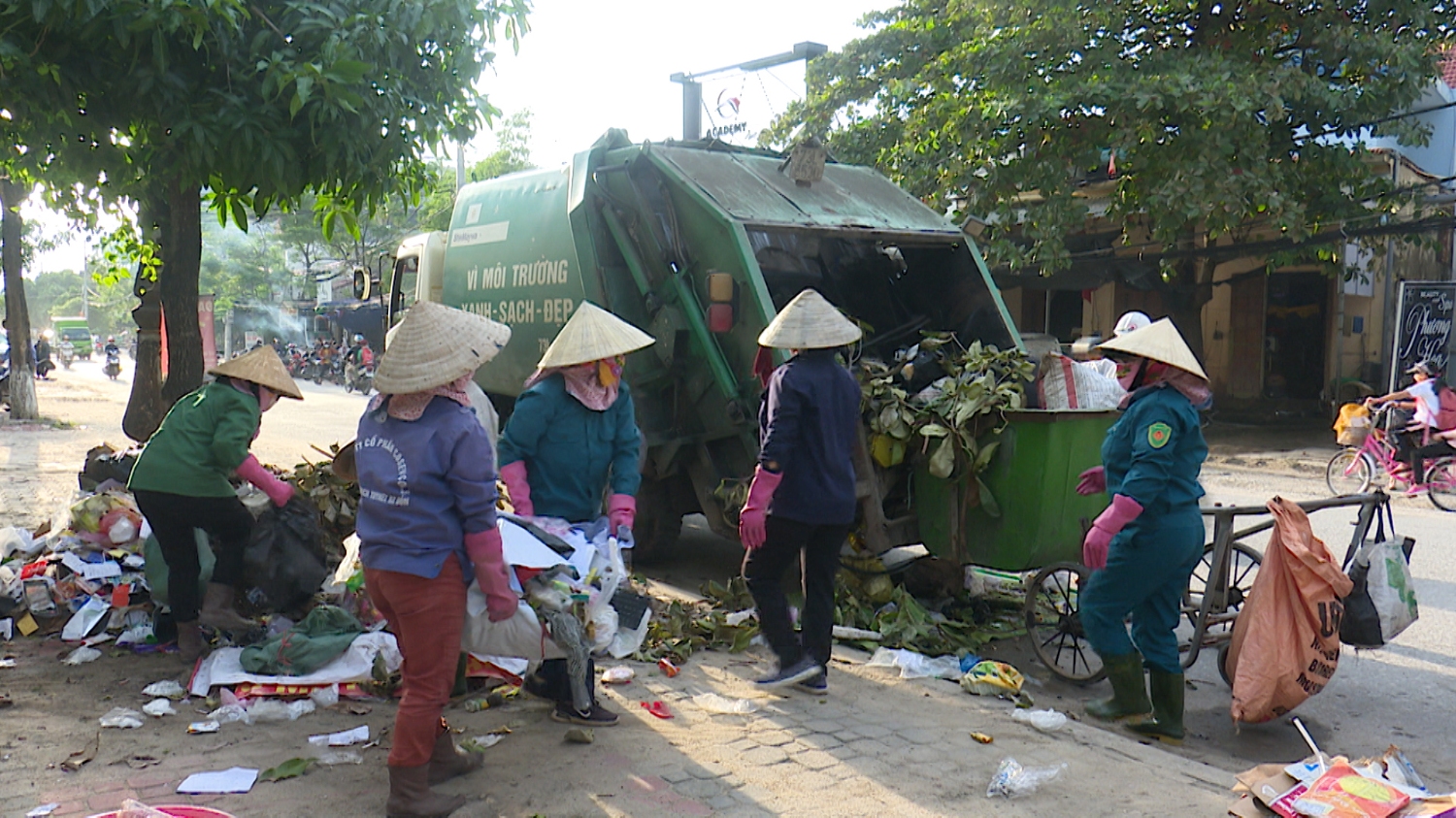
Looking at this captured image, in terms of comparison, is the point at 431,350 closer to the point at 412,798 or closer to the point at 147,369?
the point at 412,798

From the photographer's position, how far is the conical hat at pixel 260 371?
4.48 metres

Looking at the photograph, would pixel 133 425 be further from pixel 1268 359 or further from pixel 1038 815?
pixel 1268 359

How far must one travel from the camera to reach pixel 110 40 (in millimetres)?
4348

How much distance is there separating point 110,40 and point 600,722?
10.5ft

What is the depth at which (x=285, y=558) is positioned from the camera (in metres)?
4.87

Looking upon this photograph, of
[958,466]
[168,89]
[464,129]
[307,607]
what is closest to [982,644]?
[958,466]

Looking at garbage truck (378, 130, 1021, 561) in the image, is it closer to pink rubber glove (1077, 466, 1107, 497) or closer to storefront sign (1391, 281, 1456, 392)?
pink rubber glove (1077, 466, 1107, 497)

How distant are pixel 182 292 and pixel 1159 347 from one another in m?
4.88

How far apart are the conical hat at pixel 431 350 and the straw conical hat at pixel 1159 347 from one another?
7.48 feet

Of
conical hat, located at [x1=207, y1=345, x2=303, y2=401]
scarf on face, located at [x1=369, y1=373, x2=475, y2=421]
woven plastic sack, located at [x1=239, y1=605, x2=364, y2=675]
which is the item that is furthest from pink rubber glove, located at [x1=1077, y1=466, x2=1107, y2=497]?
conical hat, located at [x1=207, y1=345, x2=303, y2=401]

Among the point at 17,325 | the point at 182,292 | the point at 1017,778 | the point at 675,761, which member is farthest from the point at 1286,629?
the point at 17,325

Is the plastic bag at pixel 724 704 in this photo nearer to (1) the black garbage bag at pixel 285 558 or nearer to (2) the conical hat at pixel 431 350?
(2) the conical hat at pixel 431 350

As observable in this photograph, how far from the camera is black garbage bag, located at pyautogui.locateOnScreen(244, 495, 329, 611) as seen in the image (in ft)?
15.9

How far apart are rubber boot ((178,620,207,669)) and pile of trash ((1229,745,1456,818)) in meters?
3.91
